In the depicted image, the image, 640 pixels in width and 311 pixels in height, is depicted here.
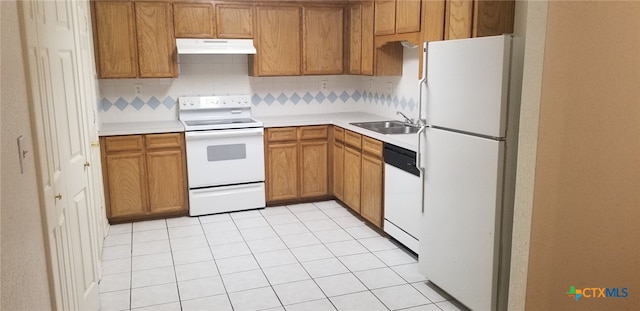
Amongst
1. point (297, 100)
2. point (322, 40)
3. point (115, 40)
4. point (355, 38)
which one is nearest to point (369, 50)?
point (355, 38)

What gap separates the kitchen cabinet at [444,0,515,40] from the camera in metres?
3.19

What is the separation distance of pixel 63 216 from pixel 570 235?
232cm

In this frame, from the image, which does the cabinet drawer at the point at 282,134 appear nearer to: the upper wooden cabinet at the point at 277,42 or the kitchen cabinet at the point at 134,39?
the upper wooden cabinet at the point at 277,42

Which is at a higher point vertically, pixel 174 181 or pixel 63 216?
pixel 63 216

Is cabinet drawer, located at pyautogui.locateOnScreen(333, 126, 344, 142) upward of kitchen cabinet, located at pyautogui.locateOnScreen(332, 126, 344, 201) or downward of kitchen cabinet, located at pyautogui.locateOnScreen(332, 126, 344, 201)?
upward

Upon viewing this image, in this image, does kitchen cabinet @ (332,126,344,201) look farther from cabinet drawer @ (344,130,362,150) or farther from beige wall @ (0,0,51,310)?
beige wall @ (0,0,51,310)

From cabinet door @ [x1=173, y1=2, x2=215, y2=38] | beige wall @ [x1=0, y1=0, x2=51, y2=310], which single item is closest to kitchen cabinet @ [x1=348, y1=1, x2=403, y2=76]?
cabinet door @ [x1=173, y1=2, x2=215, y2=38]

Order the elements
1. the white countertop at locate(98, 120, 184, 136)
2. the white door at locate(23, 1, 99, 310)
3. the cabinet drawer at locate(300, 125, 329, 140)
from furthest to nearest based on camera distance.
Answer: the cabinet drawer at locate(300, 125, 329, 140)
the white countertop at locate(98, 120, 184, 136)
the white door at locate(23, 1, 99, 310)

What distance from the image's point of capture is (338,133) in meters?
5.16

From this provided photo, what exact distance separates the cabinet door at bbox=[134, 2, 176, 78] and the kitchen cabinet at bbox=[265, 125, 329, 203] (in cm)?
123

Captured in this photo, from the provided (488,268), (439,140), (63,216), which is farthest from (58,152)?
(488,268)

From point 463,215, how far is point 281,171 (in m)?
2.64

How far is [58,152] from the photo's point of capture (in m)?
2.29

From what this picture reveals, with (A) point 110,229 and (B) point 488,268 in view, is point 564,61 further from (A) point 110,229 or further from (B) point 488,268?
(A) point 110,229
